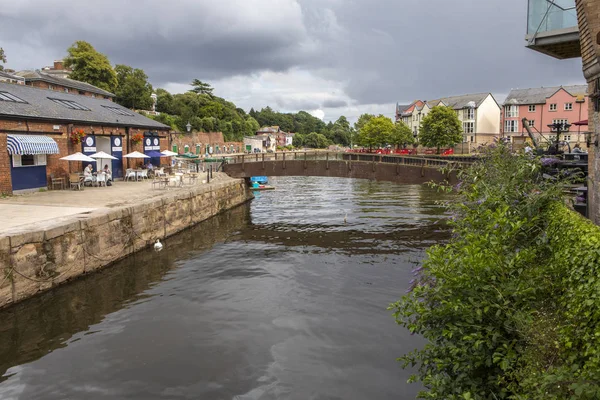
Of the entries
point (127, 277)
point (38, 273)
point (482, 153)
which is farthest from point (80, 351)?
point (482, 153)

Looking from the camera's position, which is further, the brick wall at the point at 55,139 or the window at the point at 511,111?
the window at the point at 511,111

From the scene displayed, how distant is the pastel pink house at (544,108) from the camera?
7100 centimetres

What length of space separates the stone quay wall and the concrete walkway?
666 mm

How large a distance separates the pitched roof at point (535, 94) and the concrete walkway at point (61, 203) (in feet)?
238

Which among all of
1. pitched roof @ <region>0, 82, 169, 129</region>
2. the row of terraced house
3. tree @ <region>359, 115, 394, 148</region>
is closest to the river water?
pitched roof @ <region>0, 82, 169, 129</region>

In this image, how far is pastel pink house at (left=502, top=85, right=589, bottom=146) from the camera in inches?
2795

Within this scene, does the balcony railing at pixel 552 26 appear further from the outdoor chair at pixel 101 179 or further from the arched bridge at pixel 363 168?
the outdoor chair at pixel 101 179

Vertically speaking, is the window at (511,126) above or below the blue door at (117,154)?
above

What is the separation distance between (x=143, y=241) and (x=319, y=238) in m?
8.38

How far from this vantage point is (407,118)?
113438 millimetres

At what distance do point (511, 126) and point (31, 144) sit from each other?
80.3 metres

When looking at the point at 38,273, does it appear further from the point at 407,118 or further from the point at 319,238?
the point at 407,118

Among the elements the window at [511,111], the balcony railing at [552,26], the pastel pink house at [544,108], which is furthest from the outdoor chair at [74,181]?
the window at [511,111]

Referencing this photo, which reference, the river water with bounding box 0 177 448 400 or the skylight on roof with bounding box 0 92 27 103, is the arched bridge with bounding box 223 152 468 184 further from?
the skylight on roof with bounding box 0 92 27 103
